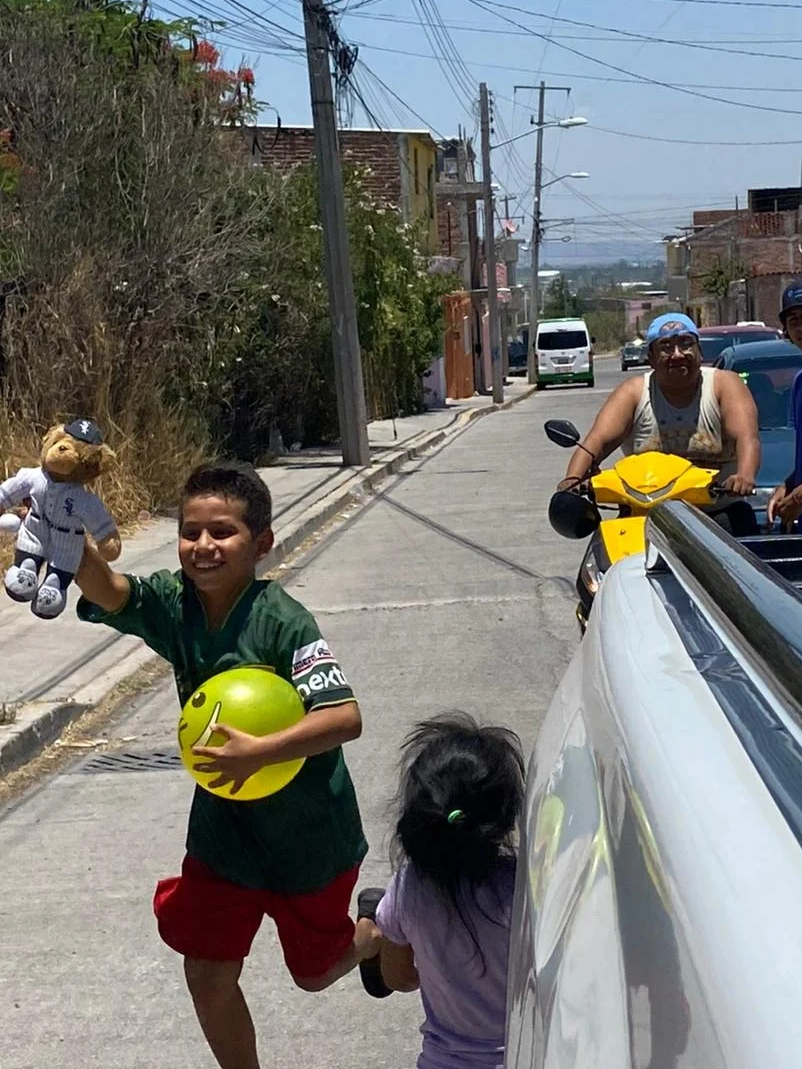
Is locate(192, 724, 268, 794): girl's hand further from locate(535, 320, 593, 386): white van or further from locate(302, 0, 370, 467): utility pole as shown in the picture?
locate(535, 320, 593, 386): white van

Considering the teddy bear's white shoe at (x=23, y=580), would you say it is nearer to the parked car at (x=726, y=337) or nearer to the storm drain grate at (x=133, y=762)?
the storm drain grate at (x=133, y=762)

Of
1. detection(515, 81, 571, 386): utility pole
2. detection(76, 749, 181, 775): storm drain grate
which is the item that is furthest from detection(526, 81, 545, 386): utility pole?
detection(76, 749, 181, 775): storm drain grate

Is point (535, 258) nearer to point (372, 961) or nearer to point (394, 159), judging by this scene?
point (394, 159)

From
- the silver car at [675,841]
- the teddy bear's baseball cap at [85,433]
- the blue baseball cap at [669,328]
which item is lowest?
the silver car at [675,841]

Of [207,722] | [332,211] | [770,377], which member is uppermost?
[332,211]

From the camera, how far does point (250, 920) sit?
3.54 m

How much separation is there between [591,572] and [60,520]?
2750 mm

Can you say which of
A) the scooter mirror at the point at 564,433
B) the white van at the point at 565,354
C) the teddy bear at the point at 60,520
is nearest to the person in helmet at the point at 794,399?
the scooter mirror at the point at 564,433

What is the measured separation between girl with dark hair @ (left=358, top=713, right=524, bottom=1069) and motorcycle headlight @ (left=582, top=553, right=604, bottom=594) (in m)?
3.28

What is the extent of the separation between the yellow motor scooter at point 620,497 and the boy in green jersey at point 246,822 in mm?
2639

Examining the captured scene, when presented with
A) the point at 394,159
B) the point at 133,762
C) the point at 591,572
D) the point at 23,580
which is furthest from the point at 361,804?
the point at 394,159

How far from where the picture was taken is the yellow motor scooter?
19.9ft

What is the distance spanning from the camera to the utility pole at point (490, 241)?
4769 centimetres

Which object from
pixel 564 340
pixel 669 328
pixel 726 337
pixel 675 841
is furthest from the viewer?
pixel 564 340
